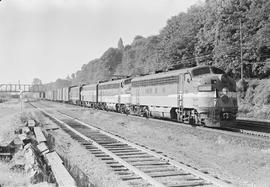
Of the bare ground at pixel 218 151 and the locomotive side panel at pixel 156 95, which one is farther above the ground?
the locomotive side panel at pixel 156 95

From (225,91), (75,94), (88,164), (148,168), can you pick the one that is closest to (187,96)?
(225,91)

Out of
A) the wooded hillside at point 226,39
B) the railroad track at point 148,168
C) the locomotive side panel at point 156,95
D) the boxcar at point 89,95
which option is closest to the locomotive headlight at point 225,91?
the locomotive side panel at point 156,95

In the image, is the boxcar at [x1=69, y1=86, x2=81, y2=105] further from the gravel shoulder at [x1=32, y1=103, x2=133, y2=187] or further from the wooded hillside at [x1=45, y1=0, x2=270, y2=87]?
the gravel shoulder at [x1=32, y1=103, x2=133, y2=187]

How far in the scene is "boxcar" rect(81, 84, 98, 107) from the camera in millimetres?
50525

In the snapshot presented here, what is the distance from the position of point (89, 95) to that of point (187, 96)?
33863mm

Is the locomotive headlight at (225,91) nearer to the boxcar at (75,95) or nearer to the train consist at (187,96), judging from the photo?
the train consist at (187,96)

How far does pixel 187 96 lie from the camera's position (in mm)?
21141

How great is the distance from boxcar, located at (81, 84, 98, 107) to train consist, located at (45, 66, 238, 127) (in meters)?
15.7

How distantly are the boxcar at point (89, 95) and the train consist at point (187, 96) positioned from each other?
1571cm

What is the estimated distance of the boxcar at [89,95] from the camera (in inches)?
1989

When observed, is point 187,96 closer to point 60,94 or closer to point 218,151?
point 218,151

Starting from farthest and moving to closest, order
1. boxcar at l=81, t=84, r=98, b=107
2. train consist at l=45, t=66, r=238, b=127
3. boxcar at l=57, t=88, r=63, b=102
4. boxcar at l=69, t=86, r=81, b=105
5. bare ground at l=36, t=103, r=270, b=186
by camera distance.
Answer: boxcar at l=57, t=88, r=63, b=102 → boxcar at l=69, t=86, r=81, b=105 → boxcar at l=81, t=84, r=98, b=107 → train consist at l=45, t=66, r=238, b=127 → bare ground at l=36, t=103, r=270, b=186

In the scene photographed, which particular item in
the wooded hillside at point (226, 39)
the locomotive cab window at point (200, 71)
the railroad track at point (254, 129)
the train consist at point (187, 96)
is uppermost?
the wooded hillside at point (226, 39)

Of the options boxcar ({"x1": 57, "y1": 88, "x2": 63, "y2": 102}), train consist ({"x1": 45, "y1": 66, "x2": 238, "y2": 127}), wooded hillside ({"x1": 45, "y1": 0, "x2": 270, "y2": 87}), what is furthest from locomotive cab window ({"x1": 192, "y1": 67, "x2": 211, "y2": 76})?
boxcar ({"x1": 57, "y1": 88, "x2": 63, "y2": 102})
